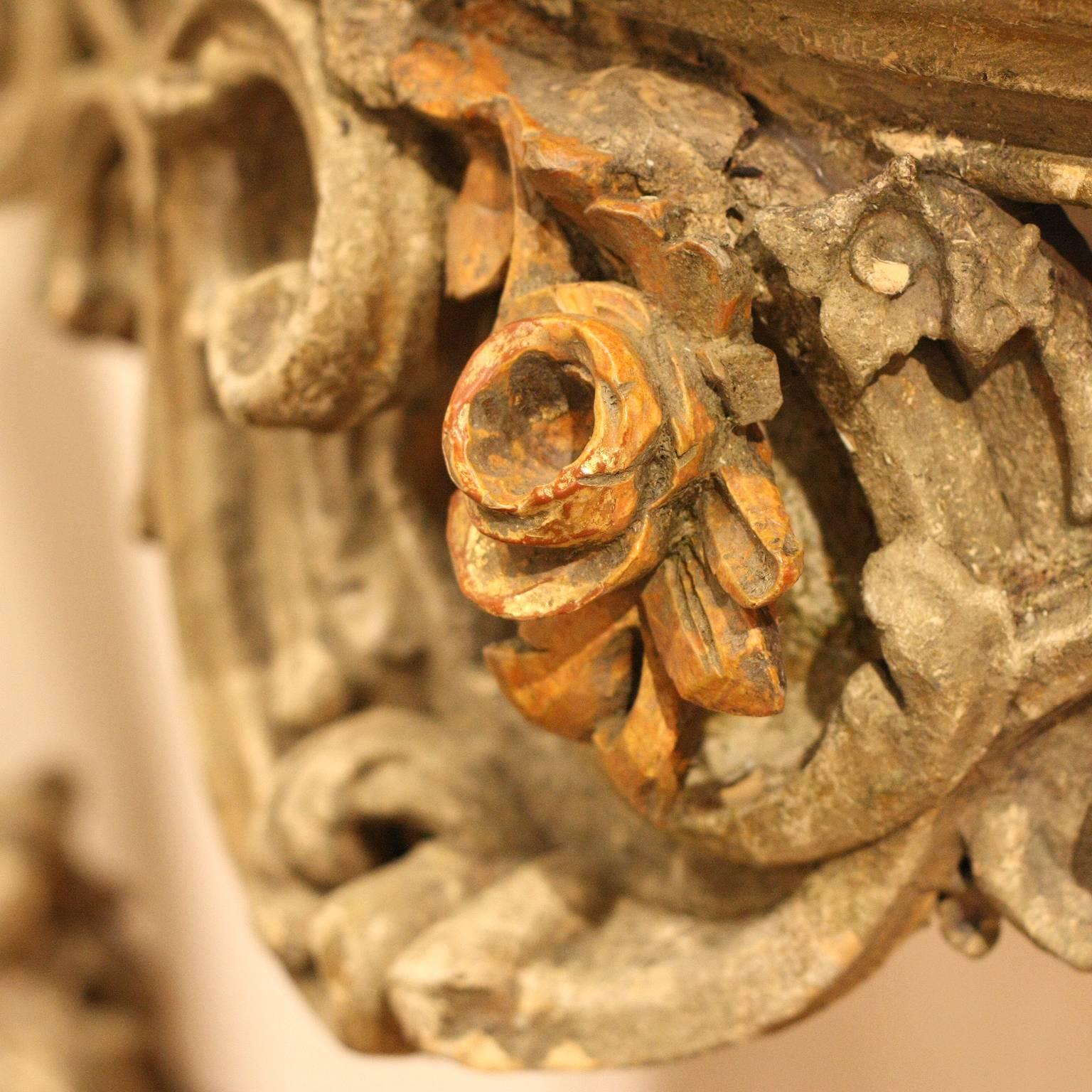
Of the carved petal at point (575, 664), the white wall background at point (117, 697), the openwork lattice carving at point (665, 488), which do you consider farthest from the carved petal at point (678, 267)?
the white wall background at point (117, 697)

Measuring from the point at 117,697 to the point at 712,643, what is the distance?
123 centimetres

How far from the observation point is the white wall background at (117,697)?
1.42m

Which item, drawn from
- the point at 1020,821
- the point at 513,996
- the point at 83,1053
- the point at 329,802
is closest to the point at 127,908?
the point at 83,1053

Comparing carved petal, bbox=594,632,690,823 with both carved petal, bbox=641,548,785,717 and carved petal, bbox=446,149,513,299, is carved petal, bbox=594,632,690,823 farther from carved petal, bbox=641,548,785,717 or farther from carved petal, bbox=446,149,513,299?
carved petal, bbox=446,149,513,299

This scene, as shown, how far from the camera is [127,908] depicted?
5.41ft

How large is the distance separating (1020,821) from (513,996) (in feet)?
0.90

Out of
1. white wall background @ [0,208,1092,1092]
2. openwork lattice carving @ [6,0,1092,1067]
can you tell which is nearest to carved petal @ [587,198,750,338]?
openwork lattice carving @ [6,0,1092,1067]

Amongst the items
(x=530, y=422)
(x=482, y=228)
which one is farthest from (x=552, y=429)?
(x=482, y=228)

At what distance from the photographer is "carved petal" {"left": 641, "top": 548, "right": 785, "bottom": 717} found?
1.73 ft

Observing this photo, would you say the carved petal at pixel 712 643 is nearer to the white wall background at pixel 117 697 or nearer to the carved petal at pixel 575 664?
the carved petal at pixel 575 664

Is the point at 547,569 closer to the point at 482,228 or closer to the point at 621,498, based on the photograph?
the point at 621,498

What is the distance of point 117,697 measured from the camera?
1620mm

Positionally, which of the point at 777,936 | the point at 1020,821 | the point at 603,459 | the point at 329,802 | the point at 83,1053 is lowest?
the point at 83,1053

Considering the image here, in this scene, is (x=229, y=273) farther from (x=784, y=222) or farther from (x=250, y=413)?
(x=784, y=222)
